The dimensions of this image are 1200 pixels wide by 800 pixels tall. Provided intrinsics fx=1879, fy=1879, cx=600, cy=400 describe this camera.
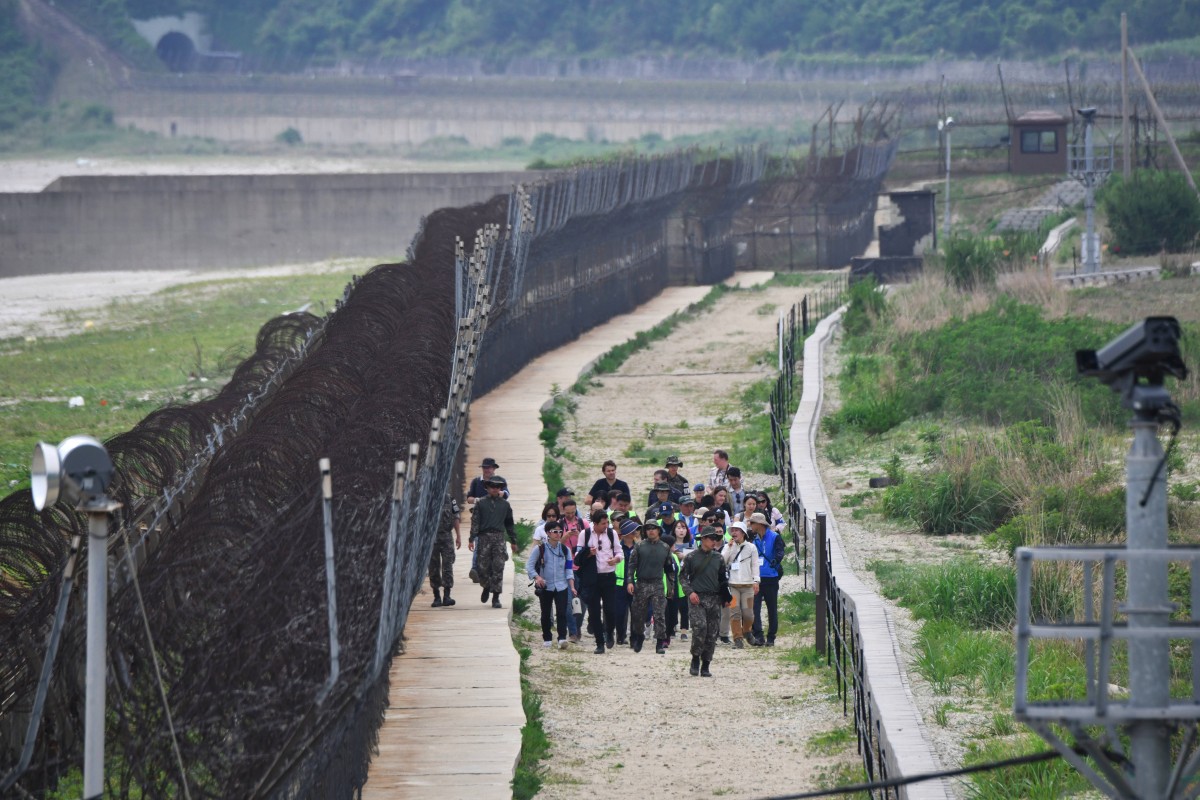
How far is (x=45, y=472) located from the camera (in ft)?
21.4

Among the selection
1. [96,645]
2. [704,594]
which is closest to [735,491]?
[704,594]

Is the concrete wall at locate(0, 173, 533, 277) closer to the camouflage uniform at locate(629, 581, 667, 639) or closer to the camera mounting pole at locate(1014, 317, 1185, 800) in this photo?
the camouflage uniform at locate(629, 581, 667, 639)

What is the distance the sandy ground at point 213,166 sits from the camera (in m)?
83.6

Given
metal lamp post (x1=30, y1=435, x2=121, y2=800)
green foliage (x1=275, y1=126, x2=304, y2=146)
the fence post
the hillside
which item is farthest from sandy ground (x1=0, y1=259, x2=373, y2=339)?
the hillside

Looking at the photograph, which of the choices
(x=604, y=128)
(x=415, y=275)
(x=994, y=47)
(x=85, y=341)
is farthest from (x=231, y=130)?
(x=415, y=275)

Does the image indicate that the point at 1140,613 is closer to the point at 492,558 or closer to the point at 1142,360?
the point at 1142,360

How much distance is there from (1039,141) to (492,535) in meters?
51.7

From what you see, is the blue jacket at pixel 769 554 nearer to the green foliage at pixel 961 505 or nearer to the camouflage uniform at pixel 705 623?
the camouflage uniform at pixel 705 623

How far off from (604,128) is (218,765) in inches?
3917

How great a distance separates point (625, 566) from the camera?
15555 millimetres

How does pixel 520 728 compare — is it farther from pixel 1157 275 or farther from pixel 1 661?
pixel 1157 275

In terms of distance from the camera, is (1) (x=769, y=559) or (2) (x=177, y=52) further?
(2) (x=177, y=52)

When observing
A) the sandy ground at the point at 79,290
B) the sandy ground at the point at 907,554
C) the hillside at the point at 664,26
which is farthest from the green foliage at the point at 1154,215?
the hillside at the point at 664,26

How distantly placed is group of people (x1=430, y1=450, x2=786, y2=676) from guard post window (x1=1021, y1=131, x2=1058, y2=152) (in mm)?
50089
